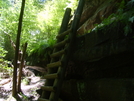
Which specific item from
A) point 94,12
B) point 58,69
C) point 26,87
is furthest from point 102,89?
point 26,87

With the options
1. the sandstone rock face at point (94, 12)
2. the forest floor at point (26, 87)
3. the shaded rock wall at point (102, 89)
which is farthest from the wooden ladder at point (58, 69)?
the forest floor at point (26, 87)

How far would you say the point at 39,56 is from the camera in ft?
25.0

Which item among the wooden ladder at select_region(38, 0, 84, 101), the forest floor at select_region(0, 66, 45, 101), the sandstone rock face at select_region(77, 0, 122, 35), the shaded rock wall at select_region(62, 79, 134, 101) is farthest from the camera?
the forest floor at select_region(0, 66, 45, 101)

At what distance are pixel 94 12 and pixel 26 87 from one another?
5.63 m

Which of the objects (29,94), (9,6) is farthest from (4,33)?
(29,94)

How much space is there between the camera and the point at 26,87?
7.30 m

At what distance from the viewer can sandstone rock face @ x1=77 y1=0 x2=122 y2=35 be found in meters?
5.72

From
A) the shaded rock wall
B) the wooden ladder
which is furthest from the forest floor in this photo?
the shaded rock wall

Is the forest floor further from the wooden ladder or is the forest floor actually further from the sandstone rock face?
the sandstone rock face

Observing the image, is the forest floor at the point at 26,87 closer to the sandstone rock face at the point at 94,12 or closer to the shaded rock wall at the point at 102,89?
the shaded rock wall at the point at 102,89

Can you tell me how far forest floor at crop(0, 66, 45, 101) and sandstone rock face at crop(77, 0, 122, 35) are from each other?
371 cm

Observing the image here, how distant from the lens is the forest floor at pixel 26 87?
19.9 feet

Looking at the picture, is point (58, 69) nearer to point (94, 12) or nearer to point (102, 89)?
point (102, 89)

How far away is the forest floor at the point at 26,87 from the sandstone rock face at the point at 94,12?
3713mm
